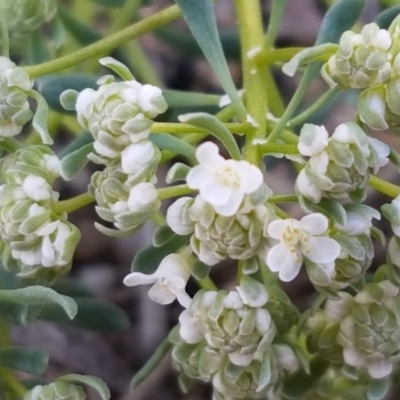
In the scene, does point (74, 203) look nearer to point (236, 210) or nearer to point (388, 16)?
point (236, 210)

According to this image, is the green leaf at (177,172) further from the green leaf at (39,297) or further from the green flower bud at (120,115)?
the green leaf at (39,297)

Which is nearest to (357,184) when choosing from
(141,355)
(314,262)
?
(314,262)

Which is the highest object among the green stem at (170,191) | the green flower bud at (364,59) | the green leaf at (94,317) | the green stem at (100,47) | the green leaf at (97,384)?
the green flower bud at (364,59)

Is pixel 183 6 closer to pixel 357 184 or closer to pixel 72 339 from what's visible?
pixel 357 184

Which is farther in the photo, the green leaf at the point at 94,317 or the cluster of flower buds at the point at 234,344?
the green leaf at the point at 94,317

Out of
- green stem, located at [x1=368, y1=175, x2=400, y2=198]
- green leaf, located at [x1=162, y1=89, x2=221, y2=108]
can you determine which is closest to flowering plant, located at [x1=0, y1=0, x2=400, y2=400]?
green stem, located at [x1=368, y1=175, x2=400, y2=198]

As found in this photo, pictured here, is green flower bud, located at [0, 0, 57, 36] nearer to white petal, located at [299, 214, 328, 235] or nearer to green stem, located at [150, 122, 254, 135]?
green stem, located at [150, 122, 254, 135]

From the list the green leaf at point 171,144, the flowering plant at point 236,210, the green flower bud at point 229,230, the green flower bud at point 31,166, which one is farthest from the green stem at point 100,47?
the green flower bud at point 229,230
